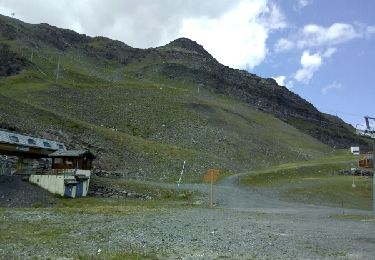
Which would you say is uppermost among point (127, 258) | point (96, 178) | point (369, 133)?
point (369, 133)

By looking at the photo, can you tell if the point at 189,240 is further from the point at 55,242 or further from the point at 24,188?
the point at 24,188

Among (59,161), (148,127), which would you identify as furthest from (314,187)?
(148,127)

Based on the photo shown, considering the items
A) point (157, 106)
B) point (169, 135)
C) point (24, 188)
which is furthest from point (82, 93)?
point (24, 188)

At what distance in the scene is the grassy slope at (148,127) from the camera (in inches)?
2734

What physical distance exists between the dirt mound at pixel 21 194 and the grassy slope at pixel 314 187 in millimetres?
26989

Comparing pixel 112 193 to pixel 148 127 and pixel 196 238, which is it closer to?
pixel 196 238

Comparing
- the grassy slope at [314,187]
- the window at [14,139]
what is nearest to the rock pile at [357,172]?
the grassy slope at [314,187]

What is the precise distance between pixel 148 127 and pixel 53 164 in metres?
44.5

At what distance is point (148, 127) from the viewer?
317 feet

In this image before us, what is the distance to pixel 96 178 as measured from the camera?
52938mm

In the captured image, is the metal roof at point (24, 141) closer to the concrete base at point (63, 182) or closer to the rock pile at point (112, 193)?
the concrete base at point (63, 182)

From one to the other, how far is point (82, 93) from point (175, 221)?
297 ft

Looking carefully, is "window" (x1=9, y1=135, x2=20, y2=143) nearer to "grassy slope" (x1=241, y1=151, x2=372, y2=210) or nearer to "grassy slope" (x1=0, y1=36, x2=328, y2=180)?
"grassy slope" (x1=0, y1=36, x2=328, y2=180)

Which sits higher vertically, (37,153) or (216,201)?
(37,153)
